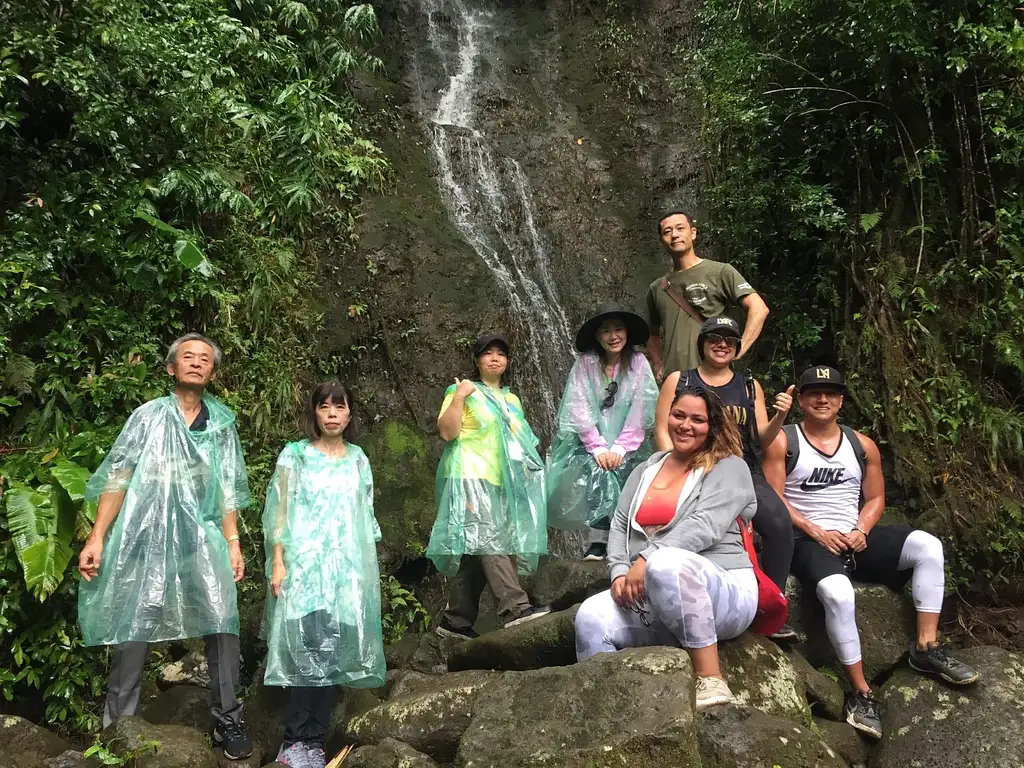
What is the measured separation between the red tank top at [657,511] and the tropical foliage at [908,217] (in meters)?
2.84

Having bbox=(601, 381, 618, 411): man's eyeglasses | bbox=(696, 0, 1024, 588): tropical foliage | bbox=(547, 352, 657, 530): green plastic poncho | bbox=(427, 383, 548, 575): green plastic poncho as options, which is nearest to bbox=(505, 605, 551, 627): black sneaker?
bbox=(427, 383, 548, 575): green plastic poncho

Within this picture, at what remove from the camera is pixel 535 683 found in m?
→ 3.10

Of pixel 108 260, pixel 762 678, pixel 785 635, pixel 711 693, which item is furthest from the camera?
pixel 108 260

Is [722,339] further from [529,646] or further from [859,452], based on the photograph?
[529,646]

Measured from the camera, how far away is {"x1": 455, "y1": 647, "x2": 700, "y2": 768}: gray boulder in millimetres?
2631

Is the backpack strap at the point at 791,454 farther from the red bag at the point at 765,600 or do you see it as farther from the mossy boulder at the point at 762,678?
the mossy boulder at the point at 762,678

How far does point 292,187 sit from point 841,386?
5594 mm

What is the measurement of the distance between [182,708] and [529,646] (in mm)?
2125

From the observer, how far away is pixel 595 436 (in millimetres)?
4750

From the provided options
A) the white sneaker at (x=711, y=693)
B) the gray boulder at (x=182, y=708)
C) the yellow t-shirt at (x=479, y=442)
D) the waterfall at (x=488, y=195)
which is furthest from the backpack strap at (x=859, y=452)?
the gray boulder at (x=182, y=708)

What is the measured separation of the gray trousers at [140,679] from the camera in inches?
141

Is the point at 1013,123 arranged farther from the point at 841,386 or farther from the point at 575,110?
the point at 575,110

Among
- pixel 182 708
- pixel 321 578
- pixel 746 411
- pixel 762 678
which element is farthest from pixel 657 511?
pixel 182 708

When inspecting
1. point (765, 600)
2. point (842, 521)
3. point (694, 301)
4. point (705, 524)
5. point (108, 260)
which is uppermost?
point (108, 260)
